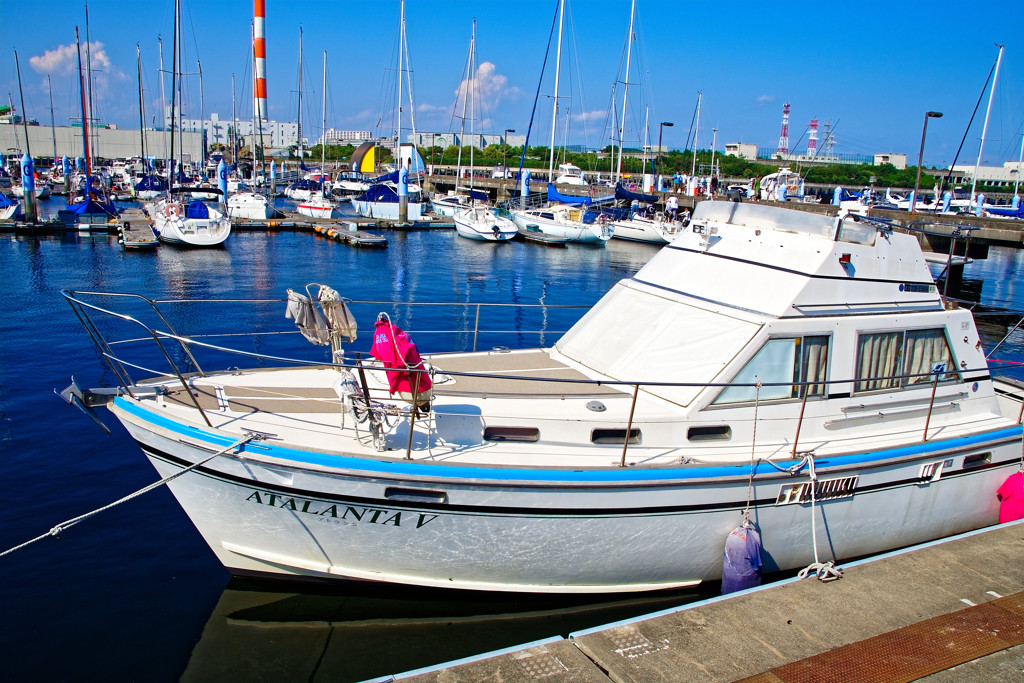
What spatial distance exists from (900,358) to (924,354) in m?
0.42

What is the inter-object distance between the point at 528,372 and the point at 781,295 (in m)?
2.88

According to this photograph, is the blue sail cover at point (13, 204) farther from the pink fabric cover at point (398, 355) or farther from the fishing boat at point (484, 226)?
the pink fabric cover at point (398, 355)

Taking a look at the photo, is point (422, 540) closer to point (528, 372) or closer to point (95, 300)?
point (528, 372)

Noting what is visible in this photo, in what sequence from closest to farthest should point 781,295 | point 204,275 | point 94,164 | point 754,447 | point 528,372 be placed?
point 754,447, point 781,295, point 528,372, point 204,275, point 94,164

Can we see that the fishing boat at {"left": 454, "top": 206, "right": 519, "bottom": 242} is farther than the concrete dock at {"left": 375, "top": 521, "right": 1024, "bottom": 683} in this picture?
Yes

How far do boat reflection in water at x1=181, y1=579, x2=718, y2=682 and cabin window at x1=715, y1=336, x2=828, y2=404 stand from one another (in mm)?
2083

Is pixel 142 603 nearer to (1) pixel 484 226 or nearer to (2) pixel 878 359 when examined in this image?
(2) pixel 878 359

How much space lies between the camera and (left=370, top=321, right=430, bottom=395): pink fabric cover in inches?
246

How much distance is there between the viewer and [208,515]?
6.65 meters

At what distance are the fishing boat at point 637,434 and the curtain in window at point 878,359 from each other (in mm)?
23

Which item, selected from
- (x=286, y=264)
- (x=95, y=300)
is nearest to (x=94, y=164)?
(x=286, y=264)

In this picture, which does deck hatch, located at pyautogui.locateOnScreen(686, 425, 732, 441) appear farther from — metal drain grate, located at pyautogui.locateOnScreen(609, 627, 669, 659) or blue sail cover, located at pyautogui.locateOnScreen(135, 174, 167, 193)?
blue sail cover, located at pyautogui.locateOnScreen(135, 174, 167, 193)

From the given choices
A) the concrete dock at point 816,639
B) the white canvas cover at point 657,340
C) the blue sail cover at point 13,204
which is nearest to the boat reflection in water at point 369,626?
the concrete dock at point 816,639

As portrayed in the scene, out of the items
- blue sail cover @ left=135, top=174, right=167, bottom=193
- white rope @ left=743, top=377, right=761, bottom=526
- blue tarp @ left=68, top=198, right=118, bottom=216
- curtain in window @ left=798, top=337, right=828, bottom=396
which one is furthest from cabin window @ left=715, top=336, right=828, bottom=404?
blue sail cover @ left=135, top=174, right=167, bottom=193
